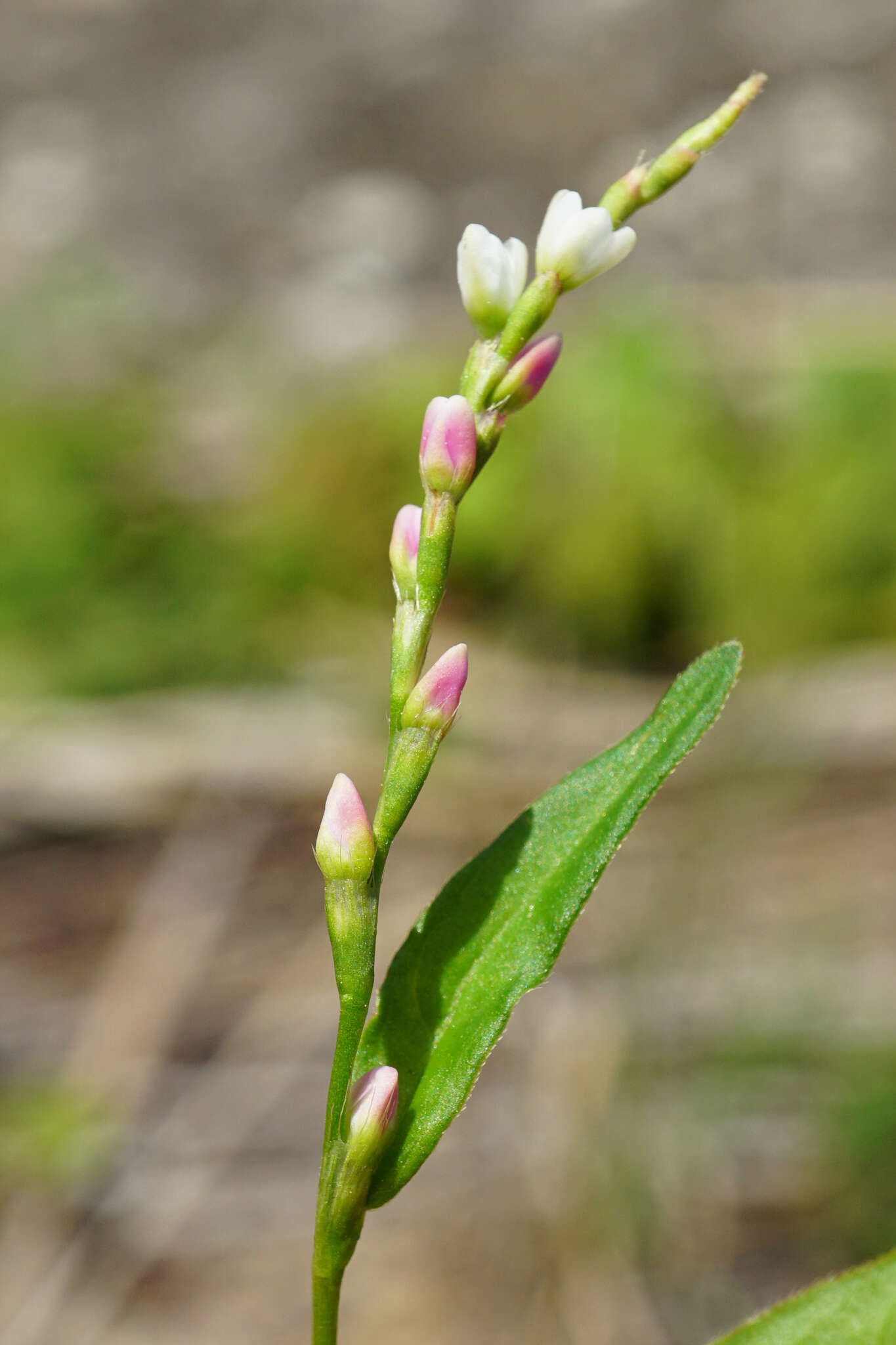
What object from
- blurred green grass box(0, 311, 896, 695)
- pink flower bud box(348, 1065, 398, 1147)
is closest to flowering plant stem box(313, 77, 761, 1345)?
pink flower bud box(348, 1065, 398, 1147)

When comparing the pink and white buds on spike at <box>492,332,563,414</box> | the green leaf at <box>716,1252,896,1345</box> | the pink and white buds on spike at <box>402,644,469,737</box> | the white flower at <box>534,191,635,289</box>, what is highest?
the white flower at <box>534,191,635,289</box>

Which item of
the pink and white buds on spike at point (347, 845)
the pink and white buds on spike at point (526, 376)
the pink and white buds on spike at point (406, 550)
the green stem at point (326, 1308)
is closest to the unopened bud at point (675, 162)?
the pink and white buds on spike at point (526, 376)

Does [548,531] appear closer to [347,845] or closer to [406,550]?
[406,550]

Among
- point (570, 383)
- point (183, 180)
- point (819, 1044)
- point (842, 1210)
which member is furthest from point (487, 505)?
point (183, 180)

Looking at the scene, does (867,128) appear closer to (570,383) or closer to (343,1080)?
(570,383)

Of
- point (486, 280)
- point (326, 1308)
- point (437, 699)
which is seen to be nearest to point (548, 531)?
point (486, 280)

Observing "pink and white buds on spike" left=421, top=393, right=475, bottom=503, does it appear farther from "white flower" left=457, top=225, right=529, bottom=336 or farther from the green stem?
the green stem
